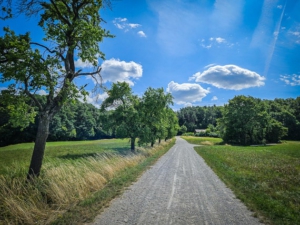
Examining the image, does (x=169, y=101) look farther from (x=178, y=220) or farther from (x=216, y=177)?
(x=178, y=220)

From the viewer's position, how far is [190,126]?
480 ft

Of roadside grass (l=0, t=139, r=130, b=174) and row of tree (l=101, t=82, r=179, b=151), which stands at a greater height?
row of tree (l=101, t=82, r=179, b=151)

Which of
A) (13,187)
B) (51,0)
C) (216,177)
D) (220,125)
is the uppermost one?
(51,0)

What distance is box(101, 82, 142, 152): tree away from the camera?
21094mm

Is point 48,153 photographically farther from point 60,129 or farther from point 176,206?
point 60,129

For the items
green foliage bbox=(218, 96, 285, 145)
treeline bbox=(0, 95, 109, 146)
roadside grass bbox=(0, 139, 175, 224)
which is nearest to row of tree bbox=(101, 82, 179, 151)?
roadside grass bbox=(0, 139, 175, 224)

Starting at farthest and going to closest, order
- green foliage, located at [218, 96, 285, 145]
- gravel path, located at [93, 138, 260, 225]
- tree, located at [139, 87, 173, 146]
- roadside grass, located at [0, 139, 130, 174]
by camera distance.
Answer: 1. green foliage, located at [218, 96, 285, 145]
2. tree, located at [139, 87, 173, 146]
3. roadside grass, located at [0, 139, 130, 174]
4. gravel path, located at [93, 138, 260, 225]

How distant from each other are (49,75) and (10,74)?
1307mm

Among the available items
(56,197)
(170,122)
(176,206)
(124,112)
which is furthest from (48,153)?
(170,122)

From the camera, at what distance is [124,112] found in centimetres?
2145

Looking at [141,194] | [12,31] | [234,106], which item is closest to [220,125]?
[234,106]

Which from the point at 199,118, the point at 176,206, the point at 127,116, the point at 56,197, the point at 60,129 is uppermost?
the point at 199,118

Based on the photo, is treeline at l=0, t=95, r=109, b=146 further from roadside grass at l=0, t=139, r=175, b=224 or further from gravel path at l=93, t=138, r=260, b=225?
gravel path at l=93, t=138, r=260, b=225

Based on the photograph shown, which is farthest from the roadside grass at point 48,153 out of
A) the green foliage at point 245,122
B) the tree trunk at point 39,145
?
the green foliage at point 245,122
